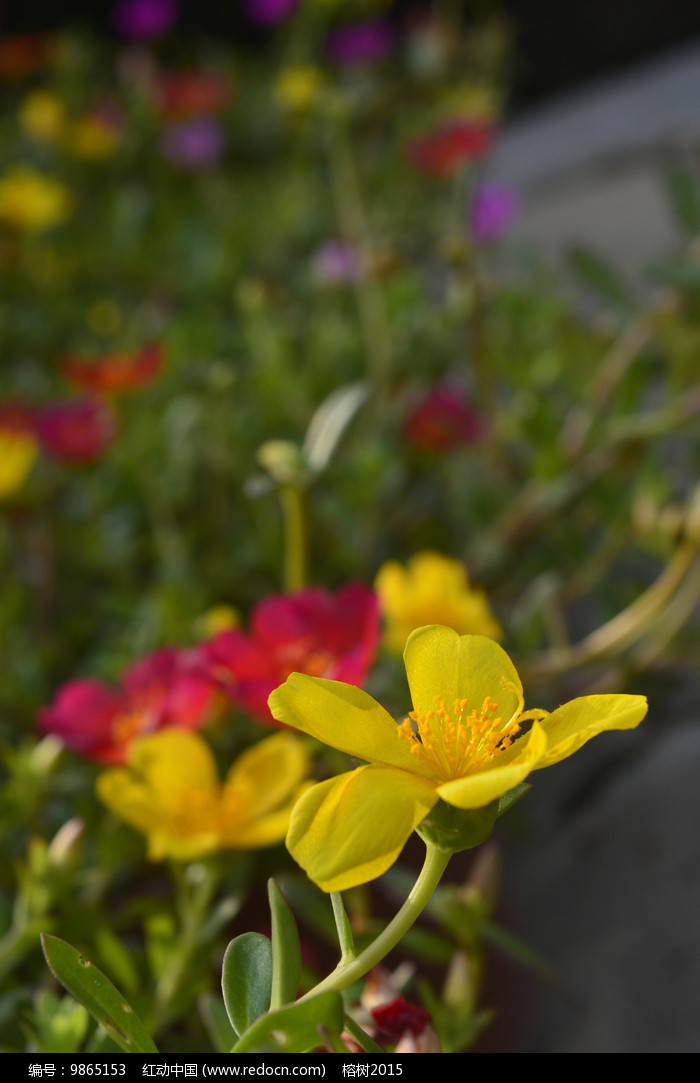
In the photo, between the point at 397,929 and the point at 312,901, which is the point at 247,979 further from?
the point at 312,901

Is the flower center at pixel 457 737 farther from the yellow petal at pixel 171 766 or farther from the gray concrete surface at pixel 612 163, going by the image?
the gray concrete surface at pixel 612 163

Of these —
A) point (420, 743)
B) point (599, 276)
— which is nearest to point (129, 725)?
point (420, 743)

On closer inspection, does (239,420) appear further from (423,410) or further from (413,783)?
(413,783)

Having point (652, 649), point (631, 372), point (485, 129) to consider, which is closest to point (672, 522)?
point (652, 649)

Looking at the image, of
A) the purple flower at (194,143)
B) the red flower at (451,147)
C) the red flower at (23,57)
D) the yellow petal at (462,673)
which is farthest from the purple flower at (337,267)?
the red flower at (23,57)

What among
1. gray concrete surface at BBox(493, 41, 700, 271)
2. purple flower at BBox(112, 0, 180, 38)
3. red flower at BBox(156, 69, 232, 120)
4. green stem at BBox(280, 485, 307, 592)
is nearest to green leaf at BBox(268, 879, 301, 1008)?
green stem at BBox(280, 485, 307, 592)
